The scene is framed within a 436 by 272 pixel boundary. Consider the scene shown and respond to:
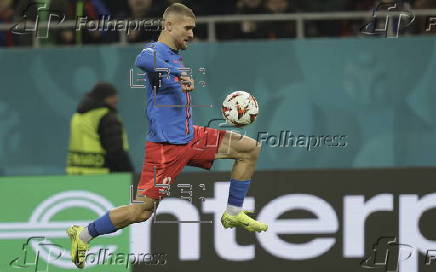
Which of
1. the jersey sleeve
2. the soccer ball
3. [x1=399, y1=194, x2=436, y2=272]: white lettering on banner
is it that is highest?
the jersey sleeve

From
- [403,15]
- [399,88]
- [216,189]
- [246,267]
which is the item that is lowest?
[246,267]

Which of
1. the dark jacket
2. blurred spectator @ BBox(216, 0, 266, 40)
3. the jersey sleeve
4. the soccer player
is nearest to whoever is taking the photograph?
the jersey sleeve

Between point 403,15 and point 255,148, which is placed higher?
point 403,15

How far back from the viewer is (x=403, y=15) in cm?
1200

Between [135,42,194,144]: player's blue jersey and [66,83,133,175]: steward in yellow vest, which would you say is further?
[66,83,133,175]: steward in yellow vest

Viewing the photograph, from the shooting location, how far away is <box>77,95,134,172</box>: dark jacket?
37.1 feet

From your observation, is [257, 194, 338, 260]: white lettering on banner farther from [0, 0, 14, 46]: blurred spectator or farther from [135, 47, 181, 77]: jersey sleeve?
[0, 0, 14, 46]: blurred spectator

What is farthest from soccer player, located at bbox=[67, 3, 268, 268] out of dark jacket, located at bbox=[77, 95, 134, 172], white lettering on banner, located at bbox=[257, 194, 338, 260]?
dark jacket, located at bbox=[77, 95, 134, 172]

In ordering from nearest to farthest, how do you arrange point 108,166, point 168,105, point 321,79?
point 168,105 < point 108,166 < point 321,79

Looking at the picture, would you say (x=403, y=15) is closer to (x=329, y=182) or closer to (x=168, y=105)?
(x=329, y=182)

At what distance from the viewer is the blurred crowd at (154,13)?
39.5 feet

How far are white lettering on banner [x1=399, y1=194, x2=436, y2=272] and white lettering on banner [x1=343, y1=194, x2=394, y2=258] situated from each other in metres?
0.15

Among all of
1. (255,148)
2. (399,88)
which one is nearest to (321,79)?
(399,88)

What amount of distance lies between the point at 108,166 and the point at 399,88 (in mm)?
3381
